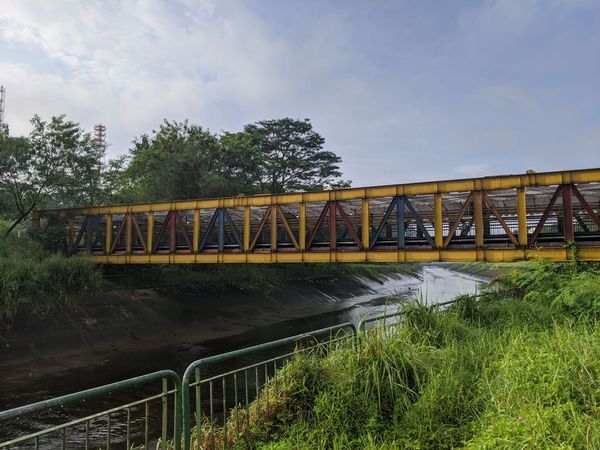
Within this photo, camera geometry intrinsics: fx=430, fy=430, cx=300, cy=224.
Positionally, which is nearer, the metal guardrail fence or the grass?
the metal guardrail fence

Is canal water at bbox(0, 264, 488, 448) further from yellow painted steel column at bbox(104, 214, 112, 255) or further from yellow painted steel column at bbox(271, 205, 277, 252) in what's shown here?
yellow painted steel column at bbox(104, 214, 112, 255)

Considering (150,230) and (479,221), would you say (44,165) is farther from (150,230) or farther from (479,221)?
(479,221)

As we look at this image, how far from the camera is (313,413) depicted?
5816 millimetres

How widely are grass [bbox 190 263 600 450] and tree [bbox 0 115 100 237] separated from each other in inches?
1021

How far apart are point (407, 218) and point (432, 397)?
1900 cm

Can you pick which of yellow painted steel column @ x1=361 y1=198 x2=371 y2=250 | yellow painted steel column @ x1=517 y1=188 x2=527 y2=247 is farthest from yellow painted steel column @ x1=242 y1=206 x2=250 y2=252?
yellow painted steel column @ x1=517 y1=188 x2=527 y2=247

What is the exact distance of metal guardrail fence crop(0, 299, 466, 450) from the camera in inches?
158

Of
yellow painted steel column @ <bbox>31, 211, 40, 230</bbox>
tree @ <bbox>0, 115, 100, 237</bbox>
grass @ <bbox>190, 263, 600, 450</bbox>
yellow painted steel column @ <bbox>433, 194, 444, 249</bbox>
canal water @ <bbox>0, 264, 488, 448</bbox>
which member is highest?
tree @ <bbox>0, 115, 100, 237</bbox>

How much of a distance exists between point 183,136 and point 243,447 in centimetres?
3490

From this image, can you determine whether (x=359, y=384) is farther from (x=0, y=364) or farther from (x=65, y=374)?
(x=0, y=364)

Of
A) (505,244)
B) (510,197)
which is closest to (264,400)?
(505,244)

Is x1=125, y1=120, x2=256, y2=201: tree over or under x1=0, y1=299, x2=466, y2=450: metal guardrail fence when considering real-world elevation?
over

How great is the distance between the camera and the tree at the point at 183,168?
32.9 metres

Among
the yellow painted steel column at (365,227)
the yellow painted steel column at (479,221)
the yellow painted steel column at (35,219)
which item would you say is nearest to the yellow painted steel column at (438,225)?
the yellow painted steel column at (479,221)
